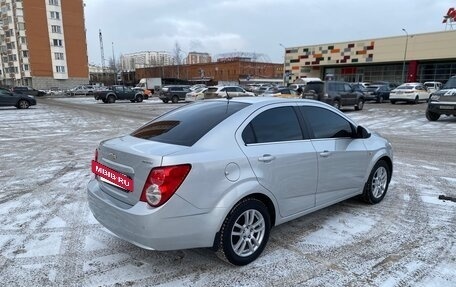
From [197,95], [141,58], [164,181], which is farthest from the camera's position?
[141,58]

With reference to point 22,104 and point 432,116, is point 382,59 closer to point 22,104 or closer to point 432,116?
point 432,116

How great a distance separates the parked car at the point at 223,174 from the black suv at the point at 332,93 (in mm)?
16020

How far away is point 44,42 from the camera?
76.6 m

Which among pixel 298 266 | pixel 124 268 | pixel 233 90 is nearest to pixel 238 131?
pixel 298 266

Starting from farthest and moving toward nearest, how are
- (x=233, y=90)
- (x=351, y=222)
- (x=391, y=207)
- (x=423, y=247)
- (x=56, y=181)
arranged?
(x=233, y=90)
(x=56, y=181)
(x=391, y=207)
(x=351, y=222)
(x=423, y=247)

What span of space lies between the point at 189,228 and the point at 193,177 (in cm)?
45

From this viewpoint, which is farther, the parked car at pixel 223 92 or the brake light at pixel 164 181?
the parked car at pixel 223 92

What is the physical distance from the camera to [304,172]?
3908mm

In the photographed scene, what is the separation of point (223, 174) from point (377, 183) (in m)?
3.05

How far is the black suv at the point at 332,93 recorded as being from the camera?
20016 millimetres

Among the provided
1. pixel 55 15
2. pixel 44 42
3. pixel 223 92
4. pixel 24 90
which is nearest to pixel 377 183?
pixel 223 92

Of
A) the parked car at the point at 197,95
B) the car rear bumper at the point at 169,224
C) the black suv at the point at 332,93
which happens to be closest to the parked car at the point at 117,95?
the parked car at the point at 197,95

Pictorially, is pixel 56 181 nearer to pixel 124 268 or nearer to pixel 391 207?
pixel 124 268

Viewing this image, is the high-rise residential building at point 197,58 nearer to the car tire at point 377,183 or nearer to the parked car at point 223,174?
the car tire at point 377,183
